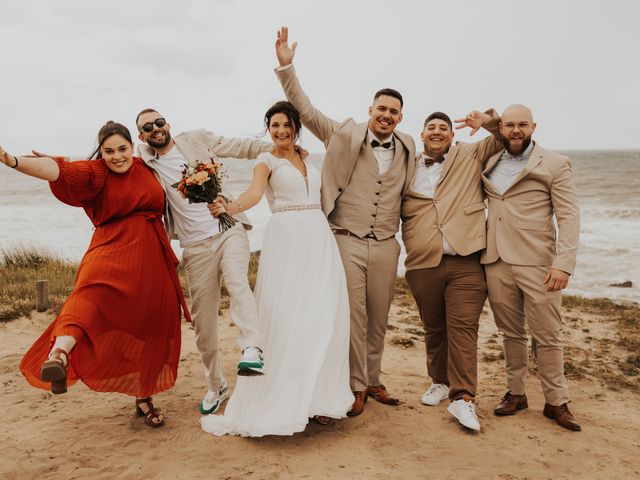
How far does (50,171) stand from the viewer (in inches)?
162

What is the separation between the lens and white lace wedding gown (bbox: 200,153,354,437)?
172 inches

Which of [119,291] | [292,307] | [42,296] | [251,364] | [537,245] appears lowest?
[42,296]

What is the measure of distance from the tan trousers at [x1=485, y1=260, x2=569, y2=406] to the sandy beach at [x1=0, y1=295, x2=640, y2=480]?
17.3 inches

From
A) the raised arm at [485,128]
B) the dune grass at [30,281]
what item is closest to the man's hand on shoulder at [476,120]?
the raised arm at [485,128]

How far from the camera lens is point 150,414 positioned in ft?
16.4

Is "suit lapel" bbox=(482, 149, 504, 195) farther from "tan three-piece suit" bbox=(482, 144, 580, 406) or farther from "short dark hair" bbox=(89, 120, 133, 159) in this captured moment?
"short dark hair" bbox=(89, 120, 133, 159)

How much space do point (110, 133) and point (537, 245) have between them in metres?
3.72

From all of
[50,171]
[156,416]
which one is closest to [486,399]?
[156,416]

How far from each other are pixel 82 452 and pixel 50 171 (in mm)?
2267

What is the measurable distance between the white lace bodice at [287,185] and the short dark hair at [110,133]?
1103 millimetres

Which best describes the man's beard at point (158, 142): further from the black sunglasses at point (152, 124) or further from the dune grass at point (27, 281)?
the dune grass at point (27, 281)

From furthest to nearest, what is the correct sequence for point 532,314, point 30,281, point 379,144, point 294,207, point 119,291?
point 30,281 → point 379,144 → point 532,314 → point 294,207 → point 119,291

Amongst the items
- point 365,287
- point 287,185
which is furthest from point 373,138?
point 365,287

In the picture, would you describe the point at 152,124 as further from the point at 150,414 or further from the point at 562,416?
the point at 562,416
